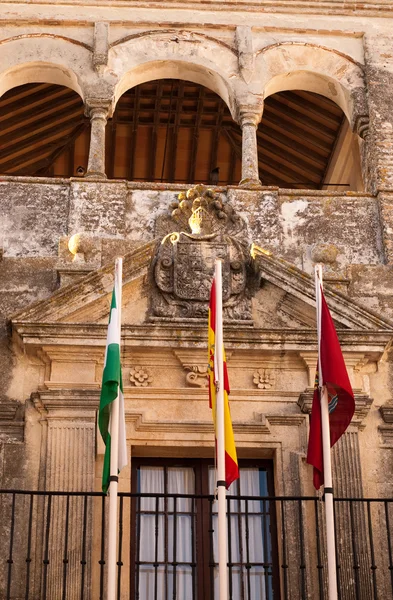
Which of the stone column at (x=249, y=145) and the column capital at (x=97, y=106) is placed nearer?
the stone column at (x=249, y=145)

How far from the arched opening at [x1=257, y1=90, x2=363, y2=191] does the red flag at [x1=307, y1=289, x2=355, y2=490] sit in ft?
17.1

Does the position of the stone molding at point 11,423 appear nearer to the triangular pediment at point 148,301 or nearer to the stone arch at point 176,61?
the triangular pediment at point 148,301

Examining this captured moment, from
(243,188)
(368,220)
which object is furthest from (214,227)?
(368,220)

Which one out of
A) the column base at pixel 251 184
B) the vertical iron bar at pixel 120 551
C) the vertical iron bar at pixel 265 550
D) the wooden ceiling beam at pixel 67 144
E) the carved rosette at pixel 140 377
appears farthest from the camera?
the wooden ceiling beam at pixel 67 144

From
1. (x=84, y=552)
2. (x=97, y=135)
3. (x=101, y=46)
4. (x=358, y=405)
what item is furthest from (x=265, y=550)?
(x=101, y=46)

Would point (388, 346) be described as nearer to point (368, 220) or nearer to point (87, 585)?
point (368, 220)

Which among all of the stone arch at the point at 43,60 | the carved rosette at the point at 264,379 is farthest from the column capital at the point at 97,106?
the carved rosette at the point at 264,379

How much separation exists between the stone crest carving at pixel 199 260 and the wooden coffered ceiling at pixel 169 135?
12.6 ft

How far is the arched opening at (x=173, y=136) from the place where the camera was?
59.2 feet

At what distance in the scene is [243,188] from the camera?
14641mm

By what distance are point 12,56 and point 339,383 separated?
19.8ft

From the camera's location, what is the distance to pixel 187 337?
13266 millimetres

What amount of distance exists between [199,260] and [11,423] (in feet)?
7.95

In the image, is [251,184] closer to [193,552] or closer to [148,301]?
[148,301]
